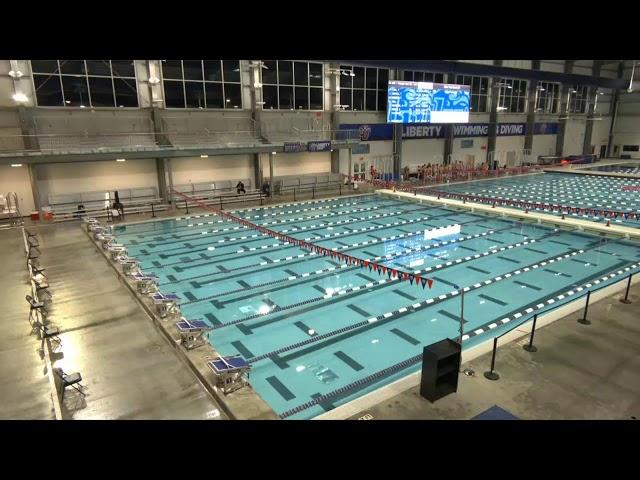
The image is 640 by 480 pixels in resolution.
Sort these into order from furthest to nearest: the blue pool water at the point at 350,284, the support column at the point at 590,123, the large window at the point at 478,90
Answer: the support column at the point at 590,123 < the large window at the point at 478,90 < the blue pool water at the point at 350,284

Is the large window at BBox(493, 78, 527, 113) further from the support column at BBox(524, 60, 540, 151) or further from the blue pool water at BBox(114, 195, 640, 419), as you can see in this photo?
the blue pool water at BBox(114, 195, 640, 419)

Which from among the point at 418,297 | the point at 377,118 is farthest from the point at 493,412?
the point at 377,118

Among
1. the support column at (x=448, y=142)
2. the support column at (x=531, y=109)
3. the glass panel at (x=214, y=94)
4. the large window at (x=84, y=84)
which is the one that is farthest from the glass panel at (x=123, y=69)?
the support column at (x=531, y=109)

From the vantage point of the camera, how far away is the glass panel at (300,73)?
20203mm

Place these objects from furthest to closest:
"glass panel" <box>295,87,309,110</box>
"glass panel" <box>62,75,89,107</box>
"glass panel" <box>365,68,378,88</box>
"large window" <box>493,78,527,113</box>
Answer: "large window" <box>493,78,527,113</box>, "glass panel" <box>365,68,378,88</box>, "glass panel" <box>295,87,309,110</box>, "glass panel" <box>62,75,89,107</box>

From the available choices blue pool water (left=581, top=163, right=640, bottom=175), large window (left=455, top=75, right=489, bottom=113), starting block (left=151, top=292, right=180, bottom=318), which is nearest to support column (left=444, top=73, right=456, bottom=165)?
large window (left=455, top=75, right=489, bottom=113)

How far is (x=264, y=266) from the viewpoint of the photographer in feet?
34.0

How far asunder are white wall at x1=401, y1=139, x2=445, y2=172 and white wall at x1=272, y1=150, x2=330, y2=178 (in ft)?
19.0

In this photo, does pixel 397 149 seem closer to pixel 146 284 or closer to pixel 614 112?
pixel 146 284

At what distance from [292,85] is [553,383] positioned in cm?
1835

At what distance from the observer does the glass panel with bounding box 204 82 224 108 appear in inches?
706

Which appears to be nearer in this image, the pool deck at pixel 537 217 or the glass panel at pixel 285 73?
the pool deck at pixel 537 217

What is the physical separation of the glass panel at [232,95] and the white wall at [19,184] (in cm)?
821

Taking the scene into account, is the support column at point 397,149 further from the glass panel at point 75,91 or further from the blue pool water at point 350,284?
the glass panel at point 75,91
